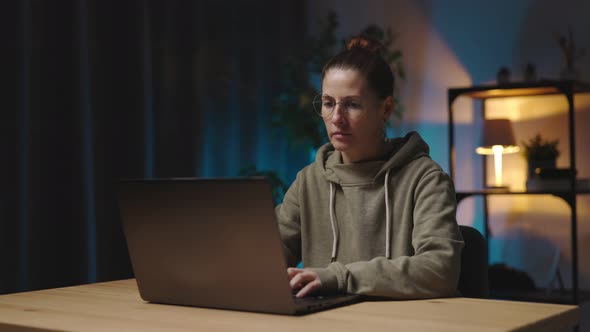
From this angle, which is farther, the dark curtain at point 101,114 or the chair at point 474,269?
the dark curtain at point 101,114

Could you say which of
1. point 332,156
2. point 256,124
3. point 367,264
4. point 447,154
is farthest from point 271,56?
point 367,264

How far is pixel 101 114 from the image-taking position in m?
3.29

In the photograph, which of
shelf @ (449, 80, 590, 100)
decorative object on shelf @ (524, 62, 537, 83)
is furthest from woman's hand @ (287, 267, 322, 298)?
decorative object on shelf @ (524, 62, 537, 83)

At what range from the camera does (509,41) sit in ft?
13.3

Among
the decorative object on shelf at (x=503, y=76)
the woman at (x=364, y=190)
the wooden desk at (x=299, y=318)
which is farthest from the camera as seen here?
the decorative object on shelf at (x=503, y=76)

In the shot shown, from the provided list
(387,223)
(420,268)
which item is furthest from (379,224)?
(420,268)

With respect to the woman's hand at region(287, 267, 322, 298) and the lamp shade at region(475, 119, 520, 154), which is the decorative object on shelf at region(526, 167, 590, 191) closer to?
the lamp shade at region(475, 119, 520, 154)

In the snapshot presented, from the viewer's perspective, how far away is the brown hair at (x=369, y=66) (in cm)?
164

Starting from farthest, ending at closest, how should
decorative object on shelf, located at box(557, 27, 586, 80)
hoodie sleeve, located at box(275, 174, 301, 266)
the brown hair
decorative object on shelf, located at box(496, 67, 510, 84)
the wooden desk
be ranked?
decorative object on shelf, located at box(496, 67, 510, 84)
decorative object on shelf, located at box(557, 27, 586, 80)
hoodie sleeve, located at box(275, 174, 301, 266)
the brown hair
the wooden desk

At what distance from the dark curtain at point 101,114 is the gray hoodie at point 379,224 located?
1615mm

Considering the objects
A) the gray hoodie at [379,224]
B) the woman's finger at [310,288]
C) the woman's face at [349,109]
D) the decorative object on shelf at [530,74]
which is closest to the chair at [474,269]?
the gray hoodie at [379,224]

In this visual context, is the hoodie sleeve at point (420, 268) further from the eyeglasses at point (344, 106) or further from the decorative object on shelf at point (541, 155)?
the decorative object on shelf at point (541, 155)

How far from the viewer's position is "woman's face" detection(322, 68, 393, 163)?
5.25ft

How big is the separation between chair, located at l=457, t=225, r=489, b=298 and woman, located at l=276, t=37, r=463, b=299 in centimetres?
12
